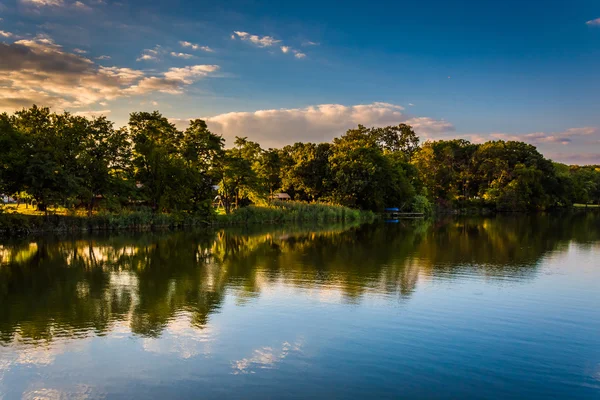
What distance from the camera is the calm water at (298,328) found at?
7.31 meters

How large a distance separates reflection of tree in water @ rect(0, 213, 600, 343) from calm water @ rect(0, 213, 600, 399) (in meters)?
0.09

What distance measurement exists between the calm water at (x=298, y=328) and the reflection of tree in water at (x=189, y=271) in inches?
3.4

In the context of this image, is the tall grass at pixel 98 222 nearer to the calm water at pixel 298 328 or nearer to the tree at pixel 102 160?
the tree at pixel 102 160

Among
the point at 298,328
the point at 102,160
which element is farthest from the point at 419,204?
the point at 298,328

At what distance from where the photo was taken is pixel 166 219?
1515 inches

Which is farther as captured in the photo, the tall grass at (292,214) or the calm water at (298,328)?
the tall grass at (292,214)

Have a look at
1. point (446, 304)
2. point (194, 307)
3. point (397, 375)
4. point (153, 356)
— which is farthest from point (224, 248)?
point (397, 375)

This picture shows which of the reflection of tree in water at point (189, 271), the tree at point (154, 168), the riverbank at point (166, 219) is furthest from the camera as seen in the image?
the tree at point (154, 168)

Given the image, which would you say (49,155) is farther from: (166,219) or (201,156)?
(201,156)

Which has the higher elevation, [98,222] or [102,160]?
[102,160]

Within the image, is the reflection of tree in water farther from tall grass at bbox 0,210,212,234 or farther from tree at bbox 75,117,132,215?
tree at bbox 75,117,132,215

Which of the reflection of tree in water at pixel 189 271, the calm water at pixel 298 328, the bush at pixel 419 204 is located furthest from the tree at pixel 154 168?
the bush at pixel 419 204

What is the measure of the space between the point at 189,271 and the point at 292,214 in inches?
1263

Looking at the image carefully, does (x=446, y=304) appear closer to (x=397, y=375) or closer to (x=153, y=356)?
(x=397, y=375)
